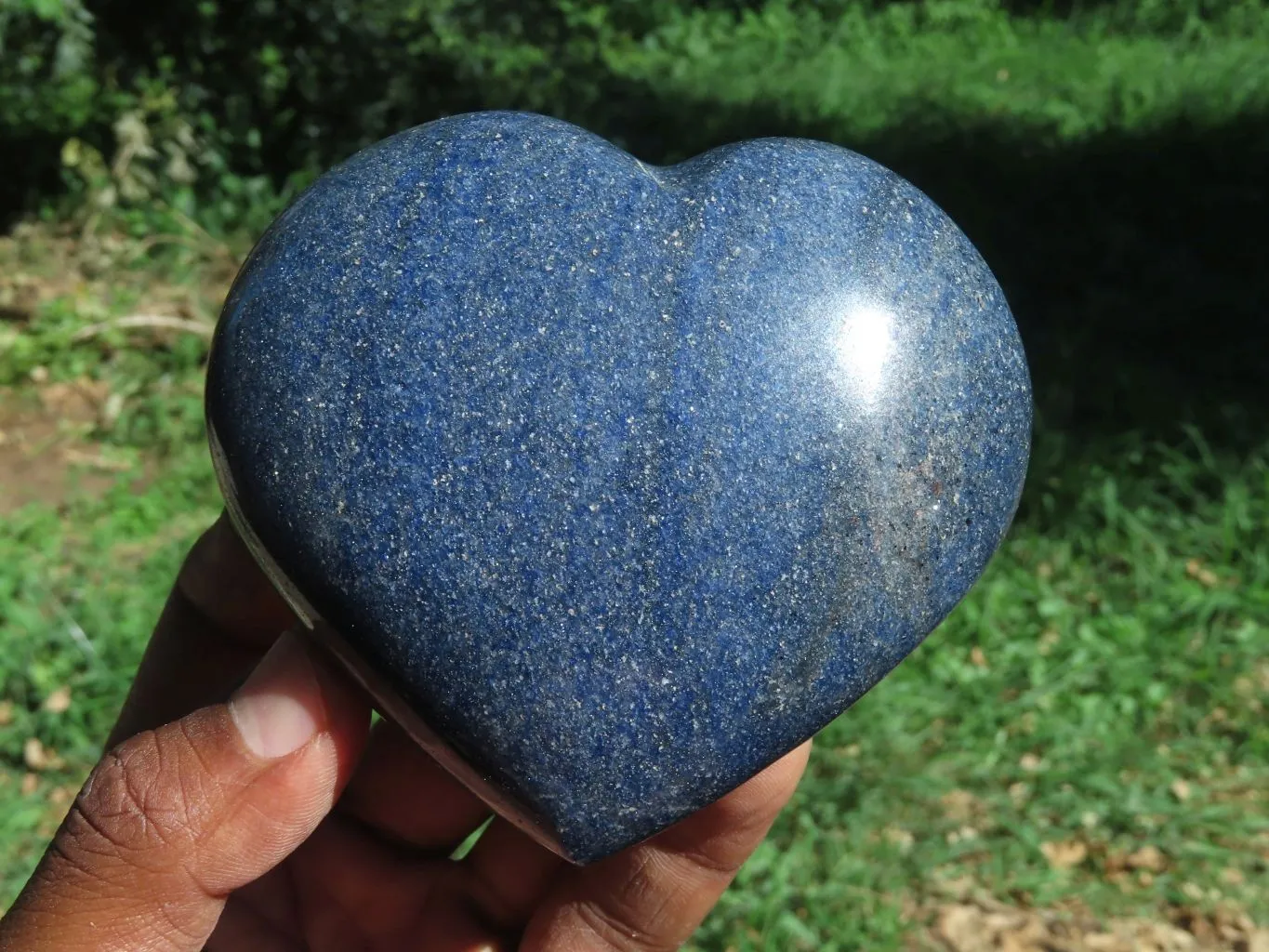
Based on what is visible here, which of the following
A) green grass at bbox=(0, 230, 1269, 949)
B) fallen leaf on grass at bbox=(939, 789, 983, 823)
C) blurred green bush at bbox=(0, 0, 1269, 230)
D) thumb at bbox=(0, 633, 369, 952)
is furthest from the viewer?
blurred green bush at bbox=(0, 0, 1269, 230)

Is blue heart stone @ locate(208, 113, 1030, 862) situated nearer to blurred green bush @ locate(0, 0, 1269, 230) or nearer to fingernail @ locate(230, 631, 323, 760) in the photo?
fingernail @ locate(230, 631, 323, 760)

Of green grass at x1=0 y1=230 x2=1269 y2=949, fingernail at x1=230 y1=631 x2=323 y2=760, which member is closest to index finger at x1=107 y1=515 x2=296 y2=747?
fingernail at x1=230 y1=631 x2=323 y2=760

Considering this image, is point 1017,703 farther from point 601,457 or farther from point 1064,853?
point 601,457

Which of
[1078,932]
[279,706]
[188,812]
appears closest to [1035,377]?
[1078,932]

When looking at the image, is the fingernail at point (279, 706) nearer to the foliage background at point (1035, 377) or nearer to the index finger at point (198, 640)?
the index finger at point (198, 640)

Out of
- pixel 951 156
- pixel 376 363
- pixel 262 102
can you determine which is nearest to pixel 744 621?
pixel 376 363
